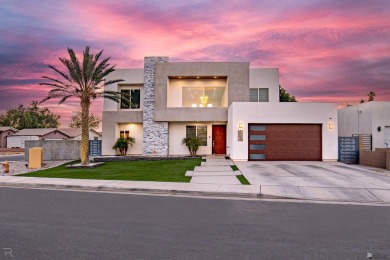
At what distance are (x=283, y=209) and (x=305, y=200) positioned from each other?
5.87ft

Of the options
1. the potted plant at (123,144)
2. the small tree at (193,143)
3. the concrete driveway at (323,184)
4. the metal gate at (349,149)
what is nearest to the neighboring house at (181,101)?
the potted plant at (123,144)

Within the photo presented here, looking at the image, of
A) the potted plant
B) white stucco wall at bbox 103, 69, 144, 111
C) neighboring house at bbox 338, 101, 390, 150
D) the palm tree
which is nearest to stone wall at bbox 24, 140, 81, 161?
the potted plant

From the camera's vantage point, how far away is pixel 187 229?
6.62m

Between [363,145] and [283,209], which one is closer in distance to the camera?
[283,209]

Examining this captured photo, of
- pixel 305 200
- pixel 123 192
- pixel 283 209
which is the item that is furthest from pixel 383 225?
pixel 123 192

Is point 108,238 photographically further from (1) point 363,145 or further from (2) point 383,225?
(1) point 363,145

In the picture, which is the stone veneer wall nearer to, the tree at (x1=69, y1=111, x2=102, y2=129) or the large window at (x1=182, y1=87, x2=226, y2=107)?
the large window at (x1=182, y1=87, x2=226, y2=107)

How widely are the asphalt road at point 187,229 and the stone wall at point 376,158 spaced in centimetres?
Result: 1054

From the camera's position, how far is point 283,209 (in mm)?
8766

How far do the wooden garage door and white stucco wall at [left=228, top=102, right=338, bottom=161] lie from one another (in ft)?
1.34

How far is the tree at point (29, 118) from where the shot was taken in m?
90.0

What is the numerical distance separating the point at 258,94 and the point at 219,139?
5372 millimetres

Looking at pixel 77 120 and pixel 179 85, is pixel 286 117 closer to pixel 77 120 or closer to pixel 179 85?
pixel 179 85

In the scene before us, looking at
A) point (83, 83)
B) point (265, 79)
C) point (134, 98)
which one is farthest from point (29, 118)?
point (265, 79)
